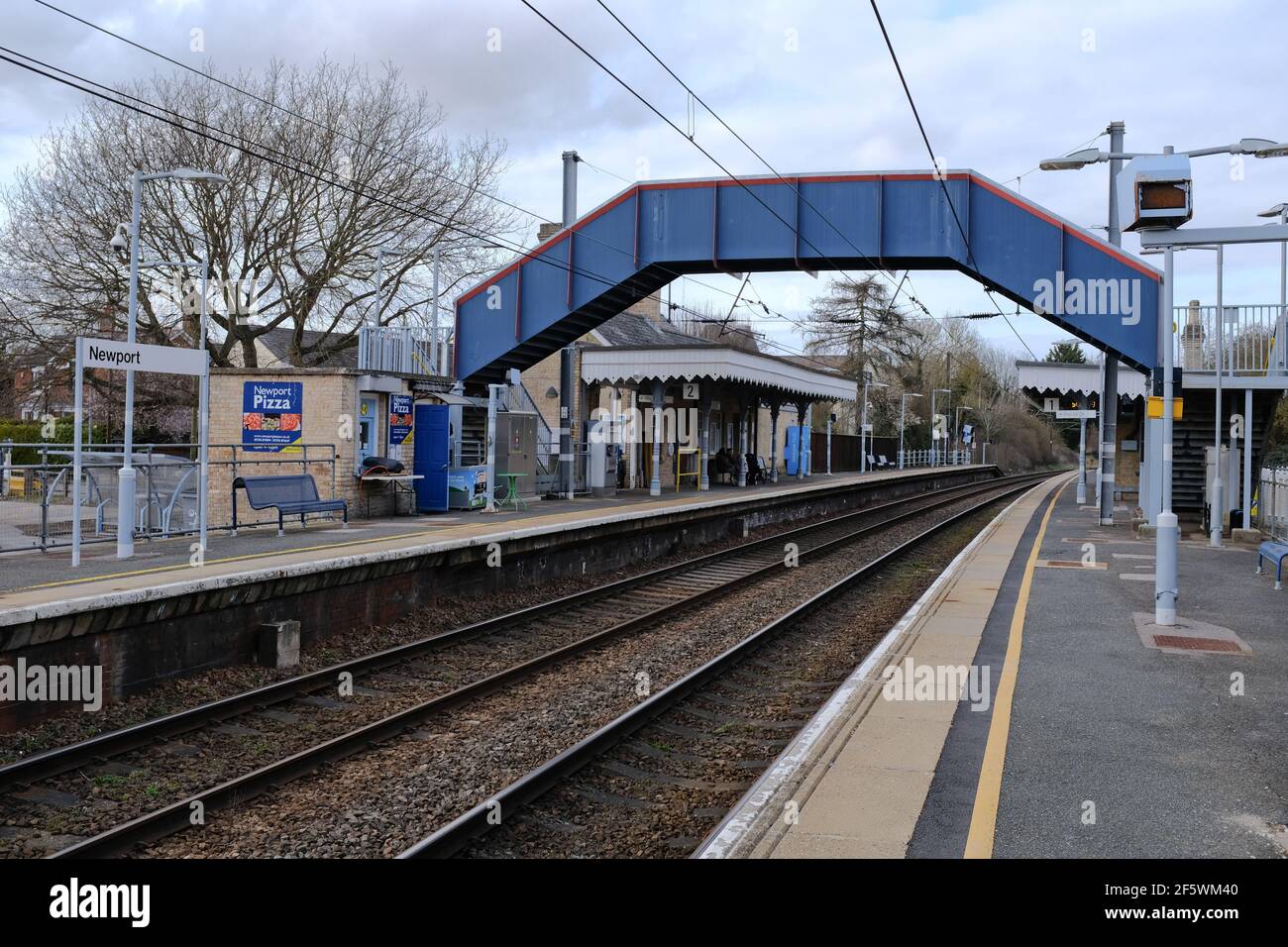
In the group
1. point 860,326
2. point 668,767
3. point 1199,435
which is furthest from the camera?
point 860,326

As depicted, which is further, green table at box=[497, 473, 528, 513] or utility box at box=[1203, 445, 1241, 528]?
green table at box=[497, 473, 528, 513]

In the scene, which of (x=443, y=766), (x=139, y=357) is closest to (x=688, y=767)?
(x=443, y=766)

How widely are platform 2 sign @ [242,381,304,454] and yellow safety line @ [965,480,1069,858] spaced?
484 inches

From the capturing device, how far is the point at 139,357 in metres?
12.4

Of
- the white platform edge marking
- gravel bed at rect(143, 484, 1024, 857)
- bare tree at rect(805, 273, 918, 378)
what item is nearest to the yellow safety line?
the white platform edge marking

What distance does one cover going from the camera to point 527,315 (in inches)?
1012

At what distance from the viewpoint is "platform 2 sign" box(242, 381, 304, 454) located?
18.4 meters

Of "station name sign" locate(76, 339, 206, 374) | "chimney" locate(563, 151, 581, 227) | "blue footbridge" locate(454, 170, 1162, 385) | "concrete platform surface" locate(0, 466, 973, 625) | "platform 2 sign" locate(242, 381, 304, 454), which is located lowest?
"concrete platform surface" locate(0, 466, 973, 625)

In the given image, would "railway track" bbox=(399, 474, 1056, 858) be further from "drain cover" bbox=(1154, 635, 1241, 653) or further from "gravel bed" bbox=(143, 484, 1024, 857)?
"drain cover" bbox=(1154, 635, 1241, 653)

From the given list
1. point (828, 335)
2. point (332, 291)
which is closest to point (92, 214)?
point (332, 291)

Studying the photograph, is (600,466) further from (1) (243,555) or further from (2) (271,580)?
(2) (271,580)

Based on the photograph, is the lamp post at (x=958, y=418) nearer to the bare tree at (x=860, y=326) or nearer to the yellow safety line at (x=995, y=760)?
the bare tree at (x=860, y=326)

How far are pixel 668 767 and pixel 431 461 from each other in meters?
14.1
